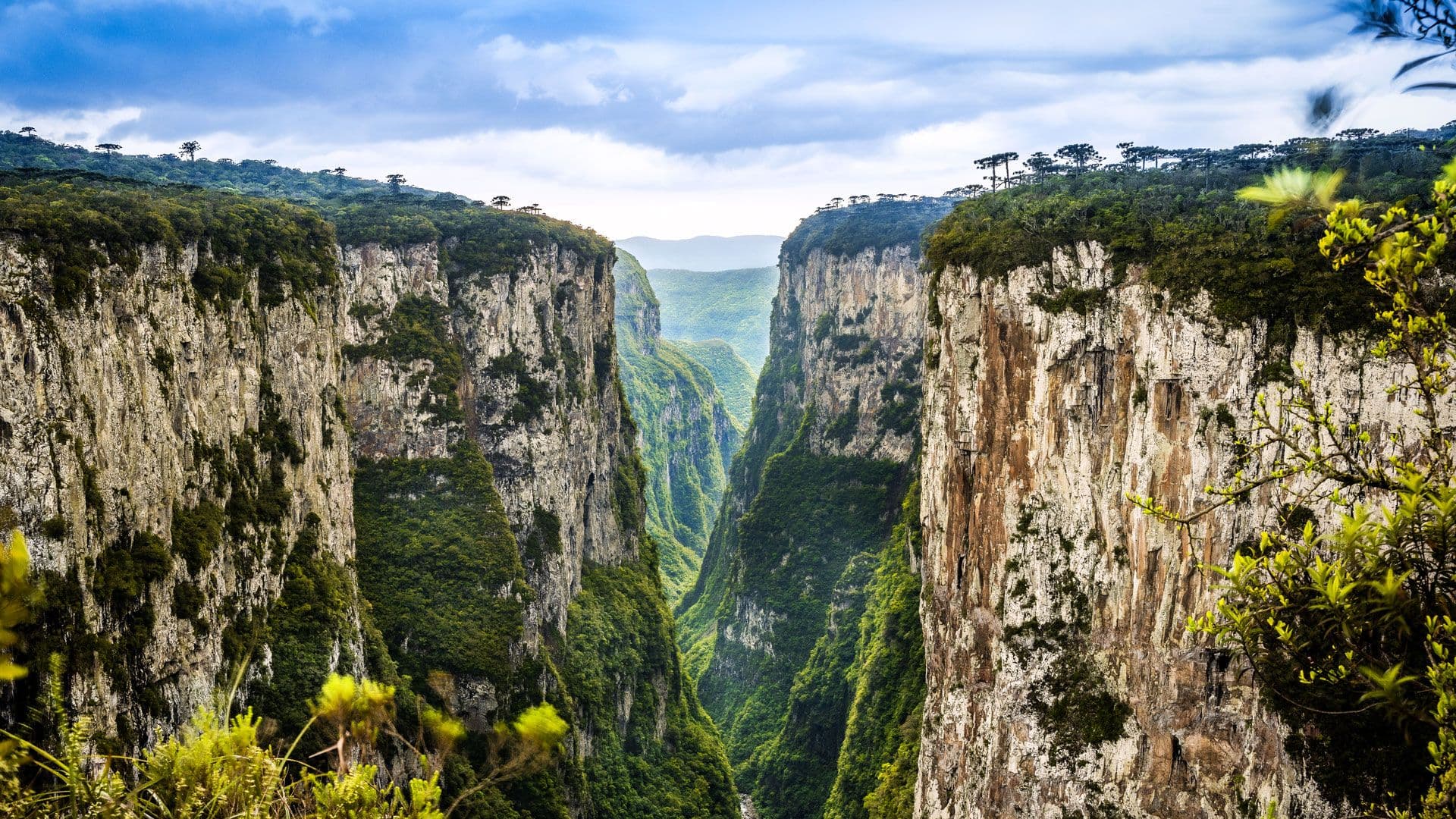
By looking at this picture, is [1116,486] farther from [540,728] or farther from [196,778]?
[196,778]

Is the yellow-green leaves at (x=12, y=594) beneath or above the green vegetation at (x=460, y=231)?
beneath

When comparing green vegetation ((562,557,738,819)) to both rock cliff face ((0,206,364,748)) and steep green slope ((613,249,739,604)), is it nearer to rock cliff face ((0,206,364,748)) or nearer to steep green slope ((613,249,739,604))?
rock cliff face ((0,206,364,748))

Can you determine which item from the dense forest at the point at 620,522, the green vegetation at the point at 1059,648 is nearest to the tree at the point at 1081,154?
the dense forest at the point at 620,522

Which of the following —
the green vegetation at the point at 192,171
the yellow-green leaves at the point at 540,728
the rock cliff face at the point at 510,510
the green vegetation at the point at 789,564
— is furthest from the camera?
the green vegetation at the point at 789,564

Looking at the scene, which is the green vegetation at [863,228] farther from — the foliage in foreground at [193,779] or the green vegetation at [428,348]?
the foliage in foreground at [193,779]

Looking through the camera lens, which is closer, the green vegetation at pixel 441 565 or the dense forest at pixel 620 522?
the dense forest at pixel 620 522

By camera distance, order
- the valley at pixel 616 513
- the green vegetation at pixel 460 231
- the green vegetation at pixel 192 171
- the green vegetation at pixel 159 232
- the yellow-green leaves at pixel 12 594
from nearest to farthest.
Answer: the yellow-green leaves at pixel 12 594
the valley at pixel 616 513
the green vegetation at pixel 159 232
the green vegetation at pixel 460 231
the green vegetation at pixel 192 171

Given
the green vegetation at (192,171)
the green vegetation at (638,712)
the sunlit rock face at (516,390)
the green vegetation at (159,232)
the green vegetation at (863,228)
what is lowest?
the green vegetation at (638,712)

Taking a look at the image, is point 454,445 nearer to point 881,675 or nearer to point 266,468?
point 266,468
